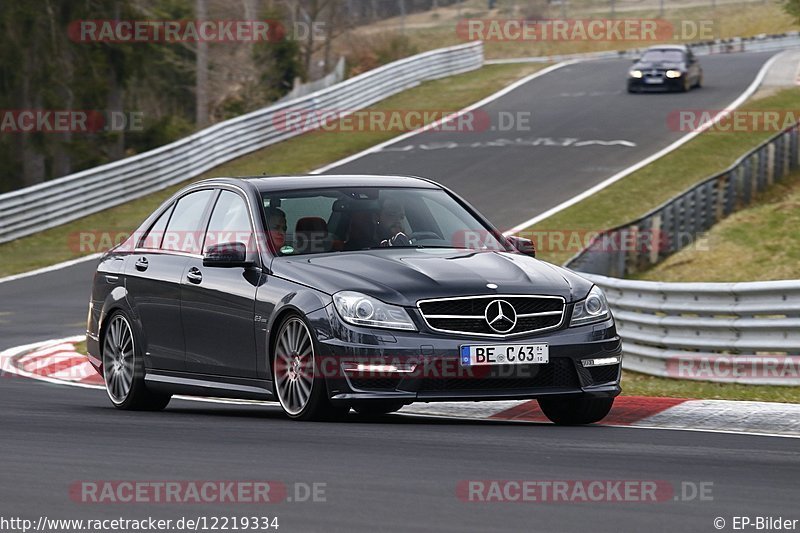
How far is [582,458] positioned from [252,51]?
1960 inches

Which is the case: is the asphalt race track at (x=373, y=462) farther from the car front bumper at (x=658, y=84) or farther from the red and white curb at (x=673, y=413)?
the car front bumper at (x=658, y=84)

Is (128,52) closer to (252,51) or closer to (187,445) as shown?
(252,51)

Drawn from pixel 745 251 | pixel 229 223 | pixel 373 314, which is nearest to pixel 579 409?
pixel 373 314

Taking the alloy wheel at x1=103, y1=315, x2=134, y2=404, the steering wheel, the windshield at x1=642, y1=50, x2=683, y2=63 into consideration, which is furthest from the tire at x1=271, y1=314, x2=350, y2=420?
the windshield at x1=642, y1=50, x2=683, y2=63

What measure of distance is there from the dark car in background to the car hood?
33.4 m

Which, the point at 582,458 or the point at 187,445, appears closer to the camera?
the point at 582,458

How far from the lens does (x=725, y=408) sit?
9586 millimetres

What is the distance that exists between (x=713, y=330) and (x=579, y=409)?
372 centimetres

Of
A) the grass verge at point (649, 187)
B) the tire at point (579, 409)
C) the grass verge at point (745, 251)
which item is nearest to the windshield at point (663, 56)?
the grass verge at point (649, 187)

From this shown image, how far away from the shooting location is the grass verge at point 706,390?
11.4 metres

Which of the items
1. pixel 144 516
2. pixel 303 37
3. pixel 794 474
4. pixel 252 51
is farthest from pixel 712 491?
pixel 303 37

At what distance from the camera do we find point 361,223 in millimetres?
9914

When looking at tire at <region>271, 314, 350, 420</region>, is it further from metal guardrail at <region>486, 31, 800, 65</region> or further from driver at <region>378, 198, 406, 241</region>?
metal guardrail at <region>486, 31, 800, 65</region>

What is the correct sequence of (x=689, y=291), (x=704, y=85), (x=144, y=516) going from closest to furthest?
(x=144, y=516) → (x=689, y=291) → (x=704, y=85)
